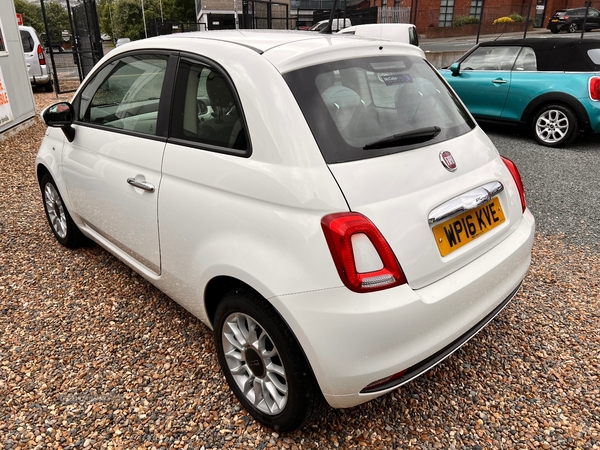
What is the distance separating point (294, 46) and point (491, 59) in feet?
23.3

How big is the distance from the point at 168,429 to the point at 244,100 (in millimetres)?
1590

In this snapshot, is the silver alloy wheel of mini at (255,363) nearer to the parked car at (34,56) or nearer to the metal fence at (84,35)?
the metal fence at (84,35)

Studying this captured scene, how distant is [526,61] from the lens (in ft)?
25.2

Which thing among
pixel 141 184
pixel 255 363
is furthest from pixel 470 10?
pixel 255 363

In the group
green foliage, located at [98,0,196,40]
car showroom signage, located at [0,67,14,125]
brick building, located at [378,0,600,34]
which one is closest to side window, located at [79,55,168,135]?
car showroom signage, located at [0,67,14,125]

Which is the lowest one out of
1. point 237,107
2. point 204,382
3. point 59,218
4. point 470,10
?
point 204,382

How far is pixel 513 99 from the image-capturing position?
25.3ft

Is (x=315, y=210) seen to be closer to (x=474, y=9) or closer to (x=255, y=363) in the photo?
(x=255, y=363)

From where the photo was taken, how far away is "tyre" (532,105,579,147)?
7.20 metres

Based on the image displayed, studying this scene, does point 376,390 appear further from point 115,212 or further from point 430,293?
point 115,212

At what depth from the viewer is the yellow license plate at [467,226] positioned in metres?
2.03

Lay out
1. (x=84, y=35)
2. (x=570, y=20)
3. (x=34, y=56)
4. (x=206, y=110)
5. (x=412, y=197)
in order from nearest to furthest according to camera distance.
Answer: (x=412, y=197) < (x=206, y=110) < (x=84, y=35) < (x=34, y=56) < (x=570, y=20)

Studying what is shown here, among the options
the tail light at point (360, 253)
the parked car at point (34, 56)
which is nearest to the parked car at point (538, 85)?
the tail light at point (360, 253)

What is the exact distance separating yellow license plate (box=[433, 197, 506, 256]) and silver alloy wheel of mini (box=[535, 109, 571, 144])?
5.95 meters
